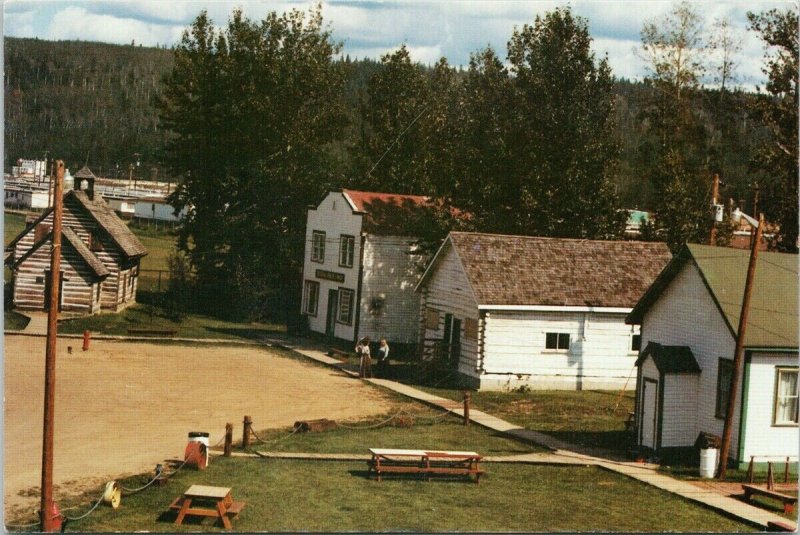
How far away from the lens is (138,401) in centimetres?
2916

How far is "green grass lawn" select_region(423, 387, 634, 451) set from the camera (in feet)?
93.1

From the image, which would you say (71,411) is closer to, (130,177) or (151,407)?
(151,407)

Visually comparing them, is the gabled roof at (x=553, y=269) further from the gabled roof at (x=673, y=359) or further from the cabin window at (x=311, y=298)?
the cabin window at (x=311, y=298)

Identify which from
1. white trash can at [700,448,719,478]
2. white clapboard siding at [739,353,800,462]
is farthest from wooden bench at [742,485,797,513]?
white clapboard siding at [739,353,800,462]

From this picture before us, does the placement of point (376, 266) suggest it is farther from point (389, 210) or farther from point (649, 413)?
point (649, 413)

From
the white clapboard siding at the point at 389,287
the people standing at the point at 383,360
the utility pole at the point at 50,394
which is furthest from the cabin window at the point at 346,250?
the utility pole at the point at 50,394

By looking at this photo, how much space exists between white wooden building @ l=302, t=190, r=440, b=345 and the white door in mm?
20177

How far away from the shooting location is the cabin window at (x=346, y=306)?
1867 inches

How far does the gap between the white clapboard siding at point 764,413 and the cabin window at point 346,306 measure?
83.1 ft

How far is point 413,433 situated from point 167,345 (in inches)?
523

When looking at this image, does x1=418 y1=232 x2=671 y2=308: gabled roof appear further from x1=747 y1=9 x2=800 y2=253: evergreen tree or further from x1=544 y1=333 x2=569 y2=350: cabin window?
x1=747 y1=9 x2=800 y2=253: evergreen tree

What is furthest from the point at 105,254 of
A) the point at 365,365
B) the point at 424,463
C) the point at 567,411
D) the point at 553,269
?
the point at 424,463

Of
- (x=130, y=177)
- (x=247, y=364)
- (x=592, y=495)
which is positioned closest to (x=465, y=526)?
(x=592, y=495)

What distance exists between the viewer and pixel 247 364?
36.1 meters
